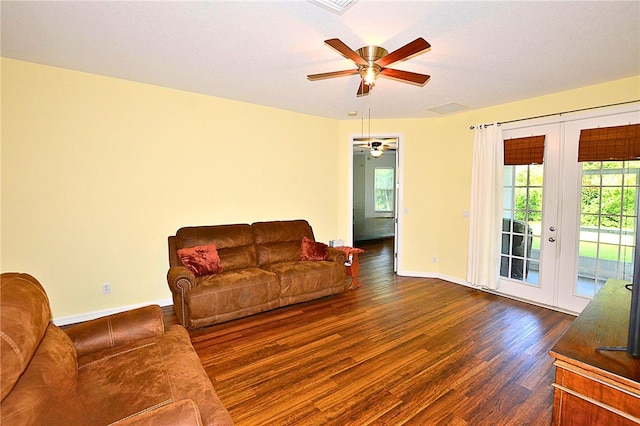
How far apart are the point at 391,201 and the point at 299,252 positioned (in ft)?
17.6

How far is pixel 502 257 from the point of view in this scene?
14.4 ft

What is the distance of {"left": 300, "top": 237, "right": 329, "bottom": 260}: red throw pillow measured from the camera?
4.28 m

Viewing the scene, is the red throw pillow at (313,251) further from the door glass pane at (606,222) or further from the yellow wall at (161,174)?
the door glass pane at (606,222)

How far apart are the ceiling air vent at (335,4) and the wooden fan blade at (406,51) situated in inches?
17.5

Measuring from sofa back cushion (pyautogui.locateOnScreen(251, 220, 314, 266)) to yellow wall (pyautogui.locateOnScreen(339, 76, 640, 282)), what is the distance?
3.60ft

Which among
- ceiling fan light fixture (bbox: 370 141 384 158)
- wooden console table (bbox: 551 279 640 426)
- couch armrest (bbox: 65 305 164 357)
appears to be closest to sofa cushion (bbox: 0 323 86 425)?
couch armrest (bbox: 65 305 164 357)

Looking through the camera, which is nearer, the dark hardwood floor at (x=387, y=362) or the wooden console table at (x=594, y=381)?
the wooden console table at (x=594, y=381)

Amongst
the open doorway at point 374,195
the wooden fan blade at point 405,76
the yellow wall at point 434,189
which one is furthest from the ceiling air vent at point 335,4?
the open doorway at point 374,195

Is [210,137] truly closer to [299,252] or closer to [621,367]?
[299,252]

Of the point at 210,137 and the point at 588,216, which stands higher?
the point at 210,137

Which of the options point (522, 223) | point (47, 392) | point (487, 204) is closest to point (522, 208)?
point (522, 223)

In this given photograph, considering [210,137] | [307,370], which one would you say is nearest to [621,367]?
[307,370]

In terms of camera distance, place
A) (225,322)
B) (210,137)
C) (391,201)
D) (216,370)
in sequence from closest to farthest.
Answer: (216,370) < (225,322) < (210,137) < (391,201)

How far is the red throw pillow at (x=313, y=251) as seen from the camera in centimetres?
428
